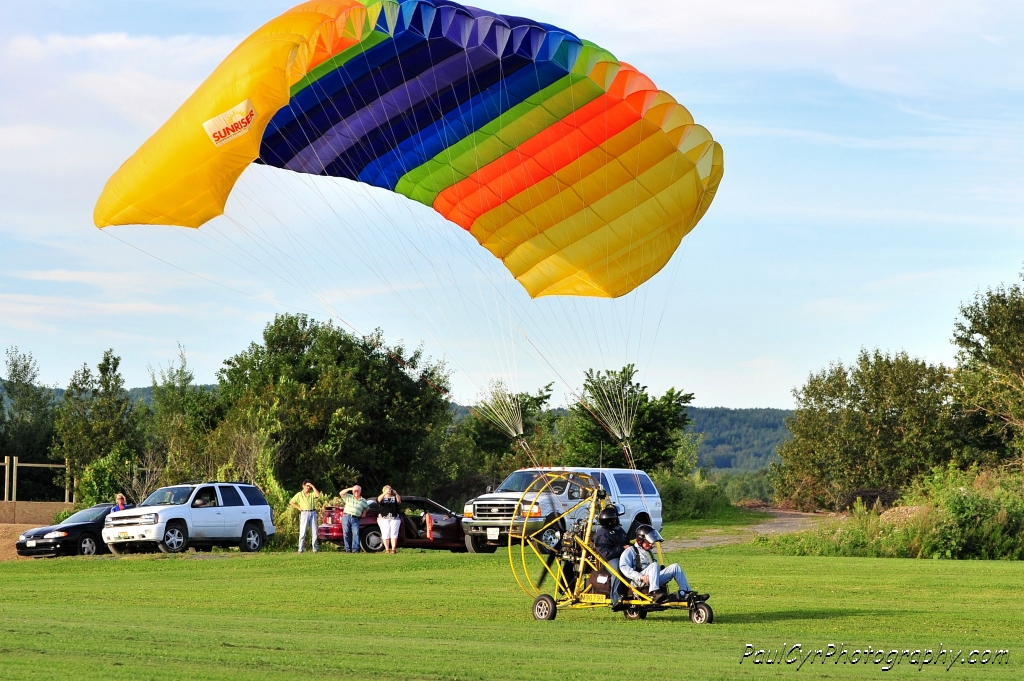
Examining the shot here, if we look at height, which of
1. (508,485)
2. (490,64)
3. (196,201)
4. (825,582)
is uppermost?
(490,64)

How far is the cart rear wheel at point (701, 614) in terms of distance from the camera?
1205cm

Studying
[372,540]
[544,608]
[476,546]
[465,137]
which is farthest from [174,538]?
[544,608]

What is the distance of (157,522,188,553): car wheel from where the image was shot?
920 inches

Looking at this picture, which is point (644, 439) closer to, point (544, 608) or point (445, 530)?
point (445, 530)

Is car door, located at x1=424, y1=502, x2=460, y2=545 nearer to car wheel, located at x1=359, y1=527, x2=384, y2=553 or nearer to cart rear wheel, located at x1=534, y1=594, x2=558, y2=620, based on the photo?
car wheel, located at x1=359, y1=527, x2=384, y2=553

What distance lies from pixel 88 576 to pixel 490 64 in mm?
10691

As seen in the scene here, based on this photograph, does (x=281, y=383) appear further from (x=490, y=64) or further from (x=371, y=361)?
(x=490, y=64)

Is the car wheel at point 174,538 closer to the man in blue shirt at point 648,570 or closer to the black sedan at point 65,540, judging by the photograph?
the black sedan at point 65,540

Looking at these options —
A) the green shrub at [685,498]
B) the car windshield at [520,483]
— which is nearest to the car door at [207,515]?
the car windshield at [520,483]

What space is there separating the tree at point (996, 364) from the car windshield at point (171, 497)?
30455 mm

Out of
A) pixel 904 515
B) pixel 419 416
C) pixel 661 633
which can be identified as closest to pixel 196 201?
pixel 661 633

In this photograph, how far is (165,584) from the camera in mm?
17422

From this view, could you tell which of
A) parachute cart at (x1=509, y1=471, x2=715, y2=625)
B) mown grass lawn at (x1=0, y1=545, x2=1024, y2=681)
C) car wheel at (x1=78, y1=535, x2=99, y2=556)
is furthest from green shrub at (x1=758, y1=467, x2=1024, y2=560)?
car wheel at (x1=78, y1=535, x2=99, y2=556)

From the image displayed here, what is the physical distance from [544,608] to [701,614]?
1661 mm
